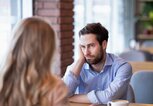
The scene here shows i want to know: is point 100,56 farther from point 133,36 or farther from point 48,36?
point 133,36

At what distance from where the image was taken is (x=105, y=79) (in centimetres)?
291

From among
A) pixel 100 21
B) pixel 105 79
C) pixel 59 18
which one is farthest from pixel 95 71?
pixel 100 21

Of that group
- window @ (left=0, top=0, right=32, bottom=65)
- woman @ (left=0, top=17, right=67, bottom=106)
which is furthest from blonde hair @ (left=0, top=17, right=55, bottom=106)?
window @ (left=0, top=0, right=32, bottom=65)

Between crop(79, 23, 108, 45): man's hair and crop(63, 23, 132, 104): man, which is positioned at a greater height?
crop(79, 23, 108, 45): man's hair

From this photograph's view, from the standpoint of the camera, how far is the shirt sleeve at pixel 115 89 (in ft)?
8.99

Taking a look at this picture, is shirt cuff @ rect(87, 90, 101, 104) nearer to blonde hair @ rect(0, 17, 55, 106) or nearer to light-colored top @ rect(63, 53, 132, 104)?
light-colored top @ rect(63, 53, 132, 104)

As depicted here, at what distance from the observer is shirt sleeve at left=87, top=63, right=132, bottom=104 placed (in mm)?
2740

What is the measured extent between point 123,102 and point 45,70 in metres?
0.85

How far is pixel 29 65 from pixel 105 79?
1.34 metres

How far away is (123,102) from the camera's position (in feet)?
7.81

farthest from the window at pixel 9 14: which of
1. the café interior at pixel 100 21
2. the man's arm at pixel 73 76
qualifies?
the man's arm at pixel 73 76

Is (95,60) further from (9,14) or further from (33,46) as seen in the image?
(33,46)

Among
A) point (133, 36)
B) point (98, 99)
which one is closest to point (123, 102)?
point (98, 99)

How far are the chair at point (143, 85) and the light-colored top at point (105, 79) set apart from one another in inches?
19.4
